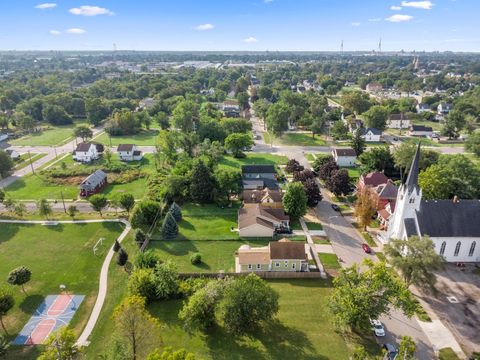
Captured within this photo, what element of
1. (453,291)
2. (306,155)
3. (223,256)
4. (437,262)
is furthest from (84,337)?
(306,155)

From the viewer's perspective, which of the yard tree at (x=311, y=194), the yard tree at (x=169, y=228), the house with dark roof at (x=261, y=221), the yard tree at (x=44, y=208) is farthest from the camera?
the yard tree at (x=311, y=194)

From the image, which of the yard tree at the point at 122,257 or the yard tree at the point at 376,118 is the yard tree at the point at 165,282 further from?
the yard tree at the point at 376,118

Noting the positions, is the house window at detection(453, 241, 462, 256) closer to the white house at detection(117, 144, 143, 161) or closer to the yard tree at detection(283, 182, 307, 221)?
the yard tree at detection(283, 182, 307, 221)

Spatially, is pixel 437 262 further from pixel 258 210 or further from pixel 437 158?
pixel 437 158

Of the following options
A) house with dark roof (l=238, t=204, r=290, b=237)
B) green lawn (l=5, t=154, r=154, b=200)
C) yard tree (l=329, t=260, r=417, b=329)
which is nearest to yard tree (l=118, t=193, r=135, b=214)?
green lawn (l=5, t=154, r=154, b=200)

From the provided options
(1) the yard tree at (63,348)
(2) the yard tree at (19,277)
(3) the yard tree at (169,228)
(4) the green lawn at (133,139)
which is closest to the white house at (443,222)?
(3) the yard tree at (169,228)

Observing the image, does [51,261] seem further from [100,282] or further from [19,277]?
[100,282]
